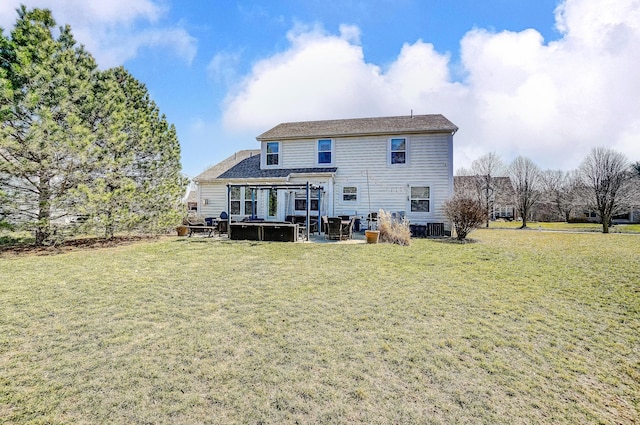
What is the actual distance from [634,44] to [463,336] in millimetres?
10739

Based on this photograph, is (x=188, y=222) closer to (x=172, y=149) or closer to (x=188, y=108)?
(x=172, y=149)

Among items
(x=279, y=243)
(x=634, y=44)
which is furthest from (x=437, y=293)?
(x=634, y=44)

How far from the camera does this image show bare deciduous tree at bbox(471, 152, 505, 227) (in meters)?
34.5

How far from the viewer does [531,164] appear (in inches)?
1396

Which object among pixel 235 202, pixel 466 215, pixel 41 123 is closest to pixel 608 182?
pixel 466 215

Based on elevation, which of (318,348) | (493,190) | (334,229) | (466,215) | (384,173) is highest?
(493,190)

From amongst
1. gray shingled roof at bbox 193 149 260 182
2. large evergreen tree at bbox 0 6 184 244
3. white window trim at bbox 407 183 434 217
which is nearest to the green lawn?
large evergreen tree at bbox 0 6 184 244

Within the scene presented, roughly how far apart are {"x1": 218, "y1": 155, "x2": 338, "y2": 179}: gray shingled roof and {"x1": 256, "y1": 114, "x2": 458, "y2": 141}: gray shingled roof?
1.87 metres

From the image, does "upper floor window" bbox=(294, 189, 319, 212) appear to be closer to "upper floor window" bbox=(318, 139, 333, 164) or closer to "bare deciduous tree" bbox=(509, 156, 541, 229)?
"upper floor window" bbox=(318, 139, 333, 164)

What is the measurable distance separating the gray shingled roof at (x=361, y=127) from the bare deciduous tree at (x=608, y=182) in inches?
657

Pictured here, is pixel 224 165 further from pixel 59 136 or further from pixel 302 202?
pixel 59 136

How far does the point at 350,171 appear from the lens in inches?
672

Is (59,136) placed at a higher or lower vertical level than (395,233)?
higher

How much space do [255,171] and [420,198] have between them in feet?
32.1
